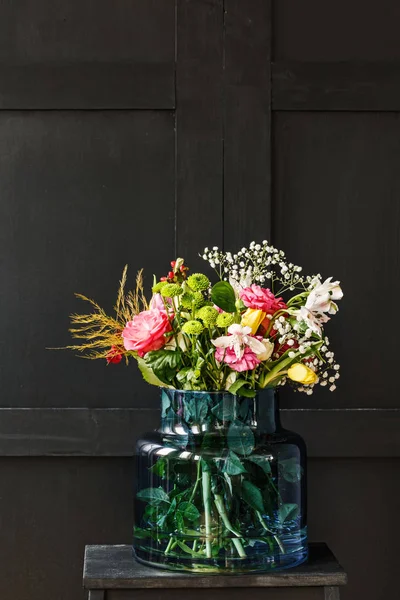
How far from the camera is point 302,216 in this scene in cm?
188

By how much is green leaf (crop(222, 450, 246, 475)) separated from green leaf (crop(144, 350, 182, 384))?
189 mm

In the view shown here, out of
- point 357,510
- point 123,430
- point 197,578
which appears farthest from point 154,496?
point 357,510

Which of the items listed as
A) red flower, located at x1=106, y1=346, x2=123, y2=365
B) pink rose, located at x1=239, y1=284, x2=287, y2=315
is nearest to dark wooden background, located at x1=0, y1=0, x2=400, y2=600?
red flower, located at x1=106, y1=346, x2=123, y2=365

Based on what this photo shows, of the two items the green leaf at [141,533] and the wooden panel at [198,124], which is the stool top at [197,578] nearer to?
the green leaf at [141,533]

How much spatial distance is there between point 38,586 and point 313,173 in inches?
47.5

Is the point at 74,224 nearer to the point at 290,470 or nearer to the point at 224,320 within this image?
the point at 224,320

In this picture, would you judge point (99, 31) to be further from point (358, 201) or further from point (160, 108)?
point (358, 201)

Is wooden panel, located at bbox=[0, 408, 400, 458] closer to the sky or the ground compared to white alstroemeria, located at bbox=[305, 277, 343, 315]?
closer to the ground

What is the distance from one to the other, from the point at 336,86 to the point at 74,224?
0.72 meters

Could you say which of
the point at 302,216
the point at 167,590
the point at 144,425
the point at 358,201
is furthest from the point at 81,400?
the point at 358,201

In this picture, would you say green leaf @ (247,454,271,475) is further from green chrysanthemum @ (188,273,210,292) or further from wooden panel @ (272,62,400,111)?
wooden panel @ (272,62,400,111)

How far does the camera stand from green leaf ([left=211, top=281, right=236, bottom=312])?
142 cm

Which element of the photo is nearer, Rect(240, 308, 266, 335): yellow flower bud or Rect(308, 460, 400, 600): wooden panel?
Rect(240, 308, 266, 335): yellow flower bud

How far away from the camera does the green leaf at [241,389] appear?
1.40 metres
